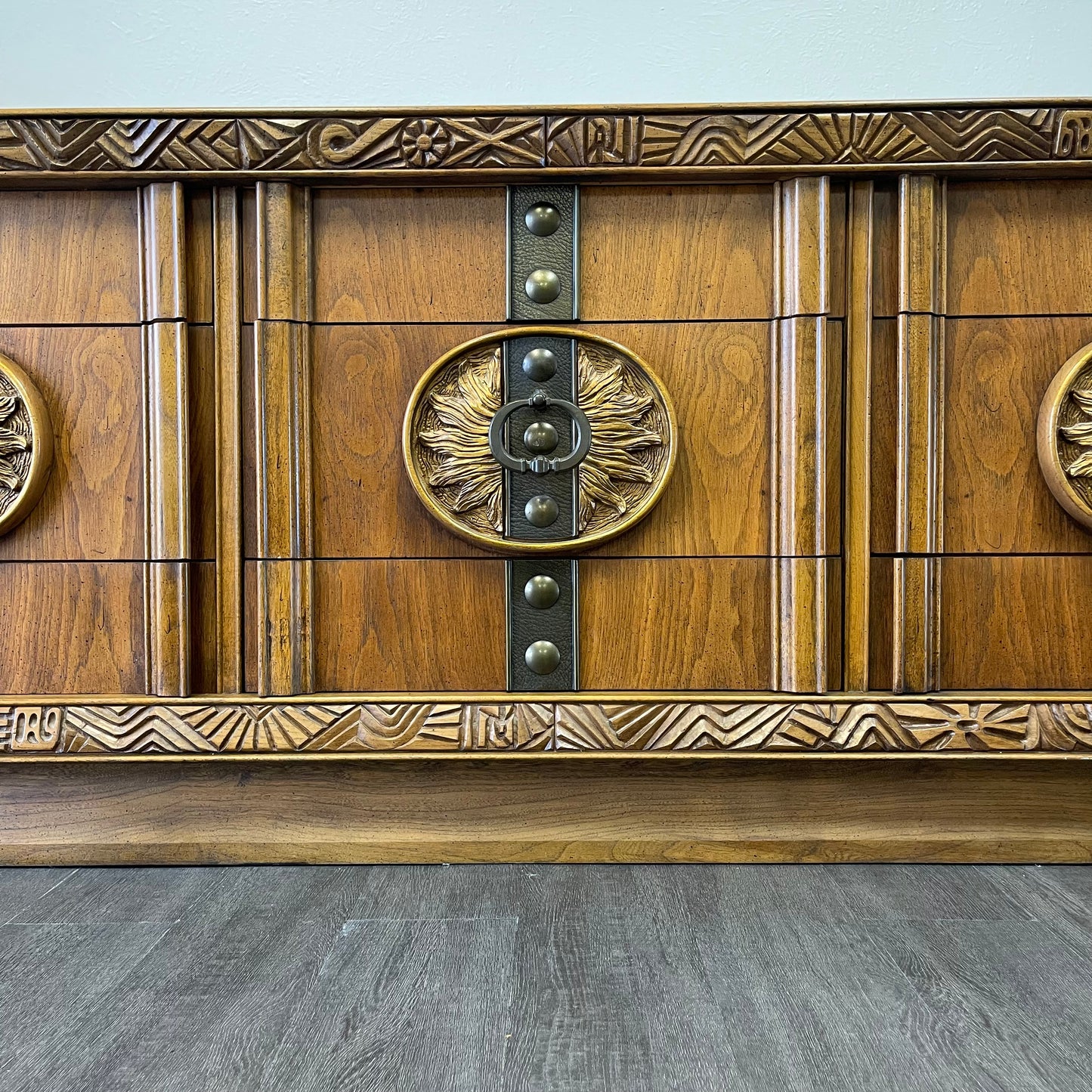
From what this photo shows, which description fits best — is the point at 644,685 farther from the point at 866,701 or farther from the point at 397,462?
the point at 397,462

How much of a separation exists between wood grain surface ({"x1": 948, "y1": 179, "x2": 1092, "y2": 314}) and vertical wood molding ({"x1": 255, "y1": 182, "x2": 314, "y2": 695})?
809 mm

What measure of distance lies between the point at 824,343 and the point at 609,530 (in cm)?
35

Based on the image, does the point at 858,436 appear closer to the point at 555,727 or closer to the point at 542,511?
the point at 542,511

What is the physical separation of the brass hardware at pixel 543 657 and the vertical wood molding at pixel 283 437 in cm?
28

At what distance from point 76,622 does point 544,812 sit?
0.63 metres

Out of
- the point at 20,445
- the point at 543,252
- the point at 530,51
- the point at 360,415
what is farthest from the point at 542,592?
the point at 530,51

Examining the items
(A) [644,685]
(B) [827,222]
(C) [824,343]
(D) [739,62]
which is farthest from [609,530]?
(D) [739,62]

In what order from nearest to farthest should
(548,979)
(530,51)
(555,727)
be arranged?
→ (548,979) < (555,727) < (530,51)

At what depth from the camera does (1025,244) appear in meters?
1.12

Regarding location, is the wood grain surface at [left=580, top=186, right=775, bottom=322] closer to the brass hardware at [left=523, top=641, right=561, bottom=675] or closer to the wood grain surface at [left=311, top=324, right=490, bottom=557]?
the wood grain surface at [left=311, top=324, right=490, bottom=557]

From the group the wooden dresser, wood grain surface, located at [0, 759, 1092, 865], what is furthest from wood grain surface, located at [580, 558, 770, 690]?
wood grain surface, located at [0, 759, 1092, 865]

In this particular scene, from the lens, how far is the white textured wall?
1537mm

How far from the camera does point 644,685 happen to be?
1.14 metres

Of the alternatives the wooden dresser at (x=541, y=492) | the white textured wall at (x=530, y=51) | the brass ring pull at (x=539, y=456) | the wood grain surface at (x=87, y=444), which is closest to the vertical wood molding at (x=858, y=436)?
the wooden dresser at (x=541, y=492)
